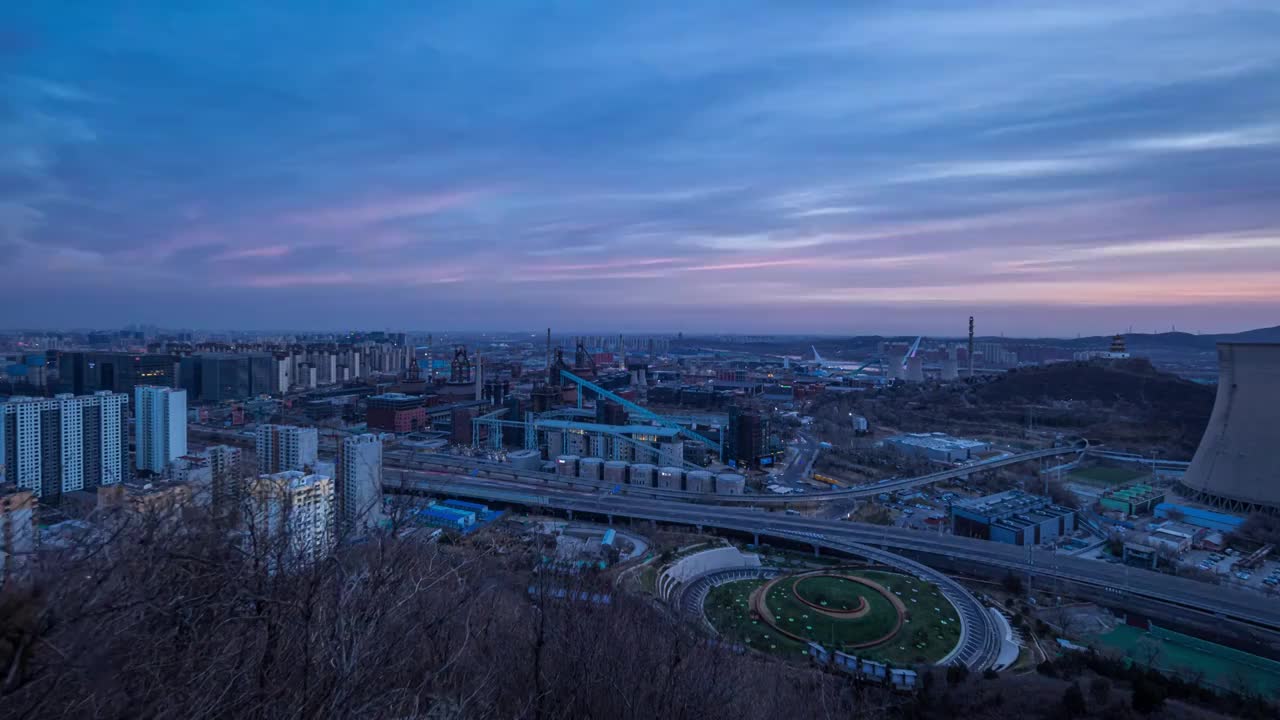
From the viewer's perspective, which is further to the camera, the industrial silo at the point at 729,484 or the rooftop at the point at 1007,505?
the industrial silo at the point at 729,484

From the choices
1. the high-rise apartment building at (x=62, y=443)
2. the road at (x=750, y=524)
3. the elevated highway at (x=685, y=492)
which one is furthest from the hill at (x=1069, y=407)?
the high-rise apartment building at (x=62, y=443)

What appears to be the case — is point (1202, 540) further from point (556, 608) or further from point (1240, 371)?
point (556, 608)

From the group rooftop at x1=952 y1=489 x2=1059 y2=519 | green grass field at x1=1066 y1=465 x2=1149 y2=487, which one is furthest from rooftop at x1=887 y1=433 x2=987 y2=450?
rooftop at x1=952 y1=489 x2=1059 y2=519

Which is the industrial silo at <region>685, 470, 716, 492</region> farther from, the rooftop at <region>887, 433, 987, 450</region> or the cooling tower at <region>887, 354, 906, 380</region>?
the cooling tower at <region>887, 354, 906, 380</region>

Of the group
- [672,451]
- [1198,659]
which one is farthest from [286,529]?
[672,451]

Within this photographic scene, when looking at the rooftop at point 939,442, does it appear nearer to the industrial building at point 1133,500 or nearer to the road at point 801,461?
the road at point 801,461

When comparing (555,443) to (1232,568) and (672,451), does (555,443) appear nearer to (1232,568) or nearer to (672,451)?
(672,451)
